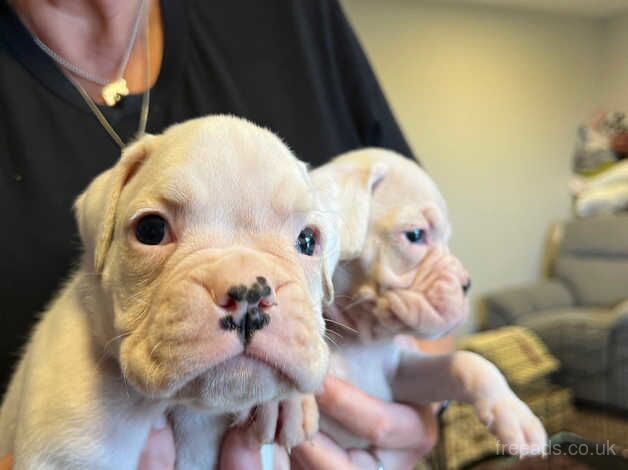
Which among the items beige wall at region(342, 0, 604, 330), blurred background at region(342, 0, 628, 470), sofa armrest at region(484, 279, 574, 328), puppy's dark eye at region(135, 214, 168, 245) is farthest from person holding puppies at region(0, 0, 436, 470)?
sofa armrest at region(484, 279, 574, 328)

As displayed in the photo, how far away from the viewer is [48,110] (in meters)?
1.09

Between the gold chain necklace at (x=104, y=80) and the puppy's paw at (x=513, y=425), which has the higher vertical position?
the gold chain necklace at (x=104, y=80)

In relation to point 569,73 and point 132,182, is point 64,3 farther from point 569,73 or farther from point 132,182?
point 569,73

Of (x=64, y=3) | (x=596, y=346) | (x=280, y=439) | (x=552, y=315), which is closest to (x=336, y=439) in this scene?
(x=280, y=439)

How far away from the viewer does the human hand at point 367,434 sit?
3.49ft

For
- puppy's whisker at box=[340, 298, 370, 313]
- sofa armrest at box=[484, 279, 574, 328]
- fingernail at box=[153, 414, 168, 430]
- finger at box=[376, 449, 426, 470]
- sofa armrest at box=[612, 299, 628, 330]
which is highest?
fingernail at box=[153, 414, 168, 430]

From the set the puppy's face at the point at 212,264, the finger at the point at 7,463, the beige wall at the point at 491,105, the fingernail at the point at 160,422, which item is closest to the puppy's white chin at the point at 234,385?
the puppy's face at the point at 212,264

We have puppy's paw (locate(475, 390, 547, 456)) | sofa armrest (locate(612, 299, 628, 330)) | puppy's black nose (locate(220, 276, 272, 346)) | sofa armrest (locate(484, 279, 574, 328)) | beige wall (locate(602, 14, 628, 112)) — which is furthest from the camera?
beige wall (locate(602, 14, 628, 112))

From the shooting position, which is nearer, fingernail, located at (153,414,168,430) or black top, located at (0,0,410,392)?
fingernail, located at (153,414,168,430)

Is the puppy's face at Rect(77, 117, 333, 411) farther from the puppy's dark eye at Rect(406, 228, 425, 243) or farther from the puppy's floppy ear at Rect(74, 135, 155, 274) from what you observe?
the puppy's dark eye at Rect(406, 228, 425, 243)

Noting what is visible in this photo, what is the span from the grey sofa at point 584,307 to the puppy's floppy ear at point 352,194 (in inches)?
165

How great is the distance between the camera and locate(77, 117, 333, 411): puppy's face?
2.14 feet

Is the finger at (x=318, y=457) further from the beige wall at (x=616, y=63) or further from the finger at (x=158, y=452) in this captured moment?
the beige wall at (x=616, y=63)

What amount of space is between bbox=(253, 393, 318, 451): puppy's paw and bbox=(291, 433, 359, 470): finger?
0.33ft
